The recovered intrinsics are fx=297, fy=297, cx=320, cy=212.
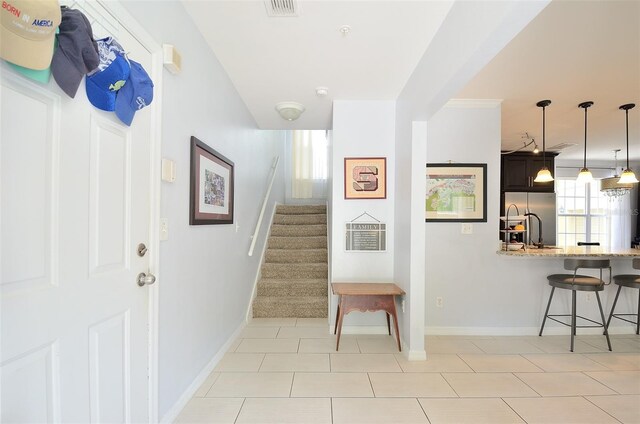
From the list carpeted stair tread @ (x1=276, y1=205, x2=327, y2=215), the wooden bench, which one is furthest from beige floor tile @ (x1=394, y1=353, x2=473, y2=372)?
carpeted stair tread @ (x1=276, y1=205, x2=327, y2=215)

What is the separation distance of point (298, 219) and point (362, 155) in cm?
240

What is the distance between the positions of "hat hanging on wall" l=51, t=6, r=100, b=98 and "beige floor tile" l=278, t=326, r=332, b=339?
2750mm

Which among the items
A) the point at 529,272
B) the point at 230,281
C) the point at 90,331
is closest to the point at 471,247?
the point at 529,272

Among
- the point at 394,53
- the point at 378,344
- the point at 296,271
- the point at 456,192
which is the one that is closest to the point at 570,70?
the point at 456,192

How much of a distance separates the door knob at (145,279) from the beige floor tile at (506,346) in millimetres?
2908

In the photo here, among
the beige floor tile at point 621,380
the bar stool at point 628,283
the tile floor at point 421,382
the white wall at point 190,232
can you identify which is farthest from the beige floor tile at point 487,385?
the white wall at point 190,232

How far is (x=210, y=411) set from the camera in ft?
6.13

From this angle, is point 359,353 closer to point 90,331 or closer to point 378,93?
point 90,331

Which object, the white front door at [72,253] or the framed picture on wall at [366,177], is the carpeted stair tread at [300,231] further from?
the white front door at [72,253]

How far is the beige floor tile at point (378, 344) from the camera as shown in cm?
280

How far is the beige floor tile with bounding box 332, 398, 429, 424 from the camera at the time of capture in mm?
1811

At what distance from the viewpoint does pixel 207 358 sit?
2291 millimetres

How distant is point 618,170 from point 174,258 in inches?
336

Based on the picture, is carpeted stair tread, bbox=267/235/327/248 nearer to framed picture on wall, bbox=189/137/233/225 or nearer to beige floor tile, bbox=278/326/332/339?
beige floor tile, bbox=278/326/332/339
